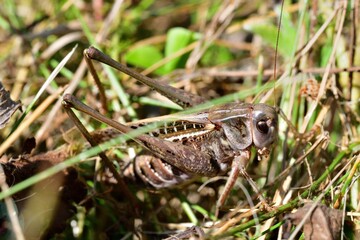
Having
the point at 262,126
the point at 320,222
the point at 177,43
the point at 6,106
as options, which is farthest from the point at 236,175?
the point at 177,43

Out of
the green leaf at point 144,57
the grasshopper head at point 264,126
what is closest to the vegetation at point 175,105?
the green leaf at point 144,57

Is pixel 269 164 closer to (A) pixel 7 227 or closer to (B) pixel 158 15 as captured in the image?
(A) pixel 7 227

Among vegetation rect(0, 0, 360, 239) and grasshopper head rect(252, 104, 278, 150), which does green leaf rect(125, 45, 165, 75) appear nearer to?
vegetation rect(0, 0, 360, 239)

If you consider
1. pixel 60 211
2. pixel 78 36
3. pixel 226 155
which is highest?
pixel 78 36

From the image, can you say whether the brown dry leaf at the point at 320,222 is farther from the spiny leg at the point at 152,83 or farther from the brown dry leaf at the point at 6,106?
the brown dry leaf at the point at 6,106

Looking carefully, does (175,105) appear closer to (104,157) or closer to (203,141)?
(203,141)

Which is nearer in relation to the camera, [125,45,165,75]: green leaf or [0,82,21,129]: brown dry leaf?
[0,82,21,129]: brown dry leaf

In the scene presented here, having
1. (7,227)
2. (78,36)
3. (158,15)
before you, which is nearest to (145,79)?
(7,227)

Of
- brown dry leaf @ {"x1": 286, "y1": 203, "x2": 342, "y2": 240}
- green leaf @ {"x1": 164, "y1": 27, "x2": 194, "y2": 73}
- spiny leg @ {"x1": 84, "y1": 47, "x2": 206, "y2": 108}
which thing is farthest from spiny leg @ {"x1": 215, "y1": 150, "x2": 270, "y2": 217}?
green leaf @ {"x1": 164, "y1": 27, "x2": 194, "y2": 73}
